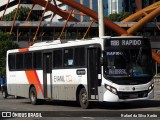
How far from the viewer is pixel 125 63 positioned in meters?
22.2

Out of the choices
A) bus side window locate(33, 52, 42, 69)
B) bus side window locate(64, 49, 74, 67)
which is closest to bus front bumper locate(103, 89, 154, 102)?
bus side window locate(64, 49, 74, 67)

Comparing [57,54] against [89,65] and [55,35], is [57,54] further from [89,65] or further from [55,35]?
[55,35]

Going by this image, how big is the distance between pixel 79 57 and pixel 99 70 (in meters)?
1.73

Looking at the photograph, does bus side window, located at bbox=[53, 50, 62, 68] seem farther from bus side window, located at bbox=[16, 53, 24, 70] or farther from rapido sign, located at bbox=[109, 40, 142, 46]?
bus side window, located at bbox=[16, 53, 24, 70]

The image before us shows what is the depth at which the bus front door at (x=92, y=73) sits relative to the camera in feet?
74.3

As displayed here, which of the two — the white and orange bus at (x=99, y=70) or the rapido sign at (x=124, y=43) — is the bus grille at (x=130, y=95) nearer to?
the white and orange bus at (x=99, y=70)

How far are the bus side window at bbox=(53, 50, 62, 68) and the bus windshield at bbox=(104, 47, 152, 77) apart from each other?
3.86 m

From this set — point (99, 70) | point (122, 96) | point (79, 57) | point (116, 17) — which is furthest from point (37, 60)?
point (116, 17)

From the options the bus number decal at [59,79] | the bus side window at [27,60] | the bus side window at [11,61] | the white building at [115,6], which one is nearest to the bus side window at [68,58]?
the bus number decal at [59,79]

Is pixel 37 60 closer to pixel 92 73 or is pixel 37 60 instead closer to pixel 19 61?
pixel 19 61

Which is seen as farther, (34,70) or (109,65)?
(34,70)

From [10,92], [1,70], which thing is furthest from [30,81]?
[1,70]

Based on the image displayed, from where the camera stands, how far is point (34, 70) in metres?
27.8

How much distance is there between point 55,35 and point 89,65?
292 ft
